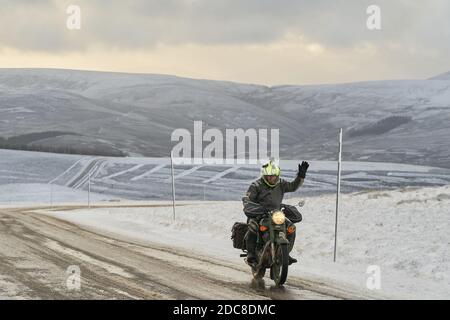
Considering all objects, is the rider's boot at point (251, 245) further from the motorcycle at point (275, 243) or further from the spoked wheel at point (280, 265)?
the spoked wheel at point (280, 265)

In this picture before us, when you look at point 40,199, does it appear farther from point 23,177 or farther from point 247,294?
point 247,294

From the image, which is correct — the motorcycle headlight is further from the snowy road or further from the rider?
the snowy road

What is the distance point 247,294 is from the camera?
9195mm

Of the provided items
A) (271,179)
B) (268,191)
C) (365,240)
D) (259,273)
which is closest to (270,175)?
(271,179)

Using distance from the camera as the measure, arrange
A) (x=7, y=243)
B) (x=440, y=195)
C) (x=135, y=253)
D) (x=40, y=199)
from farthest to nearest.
A: (x=40, y=199)
(x=440, y=195)
(x=7, y=243)
(x=135, y=253)

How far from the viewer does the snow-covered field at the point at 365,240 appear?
1140 cm

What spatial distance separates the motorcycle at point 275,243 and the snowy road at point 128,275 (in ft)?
0.90

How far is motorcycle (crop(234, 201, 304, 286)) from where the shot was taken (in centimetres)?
968

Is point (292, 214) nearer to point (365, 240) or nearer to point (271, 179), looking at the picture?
point (271, 179)

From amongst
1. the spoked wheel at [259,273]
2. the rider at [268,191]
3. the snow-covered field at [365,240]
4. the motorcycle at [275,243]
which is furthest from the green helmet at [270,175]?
the snow-covered field at [365,240]

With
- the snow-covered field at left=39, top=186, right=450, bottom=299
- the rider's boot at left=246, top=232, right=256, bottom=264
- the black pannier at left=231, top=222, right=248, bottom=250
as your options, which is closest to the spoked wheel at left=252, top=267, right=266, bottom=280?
the rider's boot at left=246, top=232, right=256, bottom=264

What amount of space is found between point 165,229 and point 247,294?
14718 millimetres

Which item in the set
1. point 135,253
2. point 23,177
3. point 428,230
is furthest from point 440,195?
point 23,177

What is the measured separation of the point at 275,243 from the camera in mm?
9891
